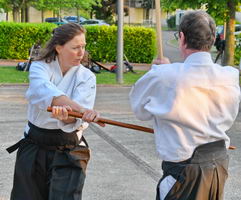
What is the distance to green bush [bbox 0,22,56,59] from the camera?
1872 centimetres

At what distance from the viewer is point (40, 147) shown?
321 centimetres

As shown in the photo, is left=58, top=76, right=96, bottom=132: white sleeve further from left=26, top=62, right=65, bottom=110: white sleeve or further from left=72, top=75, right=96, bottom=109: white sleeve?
left=26, top=62, right=65, bottom=110: white sleeve

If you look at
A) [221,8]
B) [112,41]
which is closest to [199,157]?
[221,8]

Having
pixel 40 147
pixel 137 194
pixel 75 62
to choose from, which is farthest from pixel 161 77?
pixel 137 194

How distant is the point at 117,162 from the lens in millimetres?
5918

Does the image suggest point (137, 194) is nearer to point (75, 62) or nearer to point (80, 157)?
point (80, 157)

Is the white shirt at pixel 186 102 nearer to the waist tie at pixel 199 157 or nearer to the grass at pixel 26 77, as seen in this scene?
the waist tie at pixel 199 157

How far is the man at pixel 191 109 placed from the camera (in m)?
2.48

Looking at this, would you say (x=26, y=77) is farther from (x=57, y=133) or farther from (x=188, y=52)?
(x=188, y=52)

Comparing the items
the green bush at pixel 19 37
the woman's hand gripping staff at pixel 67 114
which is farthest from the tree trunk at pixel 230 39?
the woman's hand gripping staff at pixel 67 114

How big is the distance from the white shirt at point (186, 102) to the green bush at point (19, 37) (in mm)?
16495

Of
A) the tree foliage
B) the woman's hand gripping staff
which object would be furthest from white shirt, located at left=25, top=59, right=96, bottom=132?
the tree foliage

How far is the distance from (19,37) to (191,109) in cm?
1701

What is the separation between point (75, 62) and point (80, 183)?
2.68 feet
